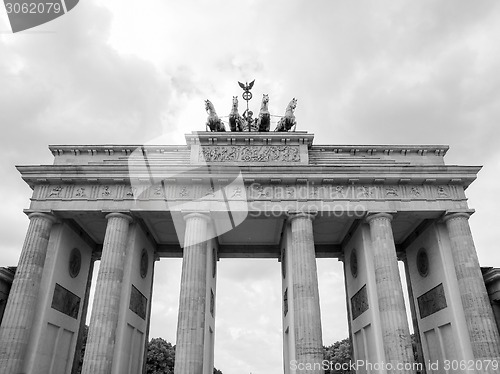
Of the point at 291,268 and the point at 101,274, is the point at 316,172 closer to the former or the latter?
the point at 291,268

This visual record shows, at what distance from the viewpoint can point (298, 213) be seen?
21953 millimetres

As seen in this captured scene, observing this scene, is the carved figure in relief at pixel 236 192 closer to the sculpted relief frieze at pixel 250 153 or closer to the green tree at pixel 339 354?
the sculpted relief frieze at pixel 250 153

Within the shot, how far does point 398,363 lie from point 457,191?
411 inches

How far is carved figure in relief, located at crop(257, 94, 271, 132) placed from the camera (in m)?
26.3

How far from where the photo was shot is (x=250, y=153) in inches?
966

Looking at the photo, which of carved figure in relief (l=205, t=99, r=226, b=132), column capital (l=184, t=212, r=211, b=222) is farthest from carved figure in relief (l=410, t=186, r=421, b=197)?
carved figure in relief (l=205, t=99, r=226, b=132)

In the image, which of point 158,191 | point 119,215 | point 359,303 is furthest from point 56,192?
point 359,303

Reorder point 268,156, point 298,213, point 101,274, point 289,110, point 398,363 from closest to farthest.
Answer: point 398,363 < point 101,274 < point 298,213 < point 268,156 < point 289,110

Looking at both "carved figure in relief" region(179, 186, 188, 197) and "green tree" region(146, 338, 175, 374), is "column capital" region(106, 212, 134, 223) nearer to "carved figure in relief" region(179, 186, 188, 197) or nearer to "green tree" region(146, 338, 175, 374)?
"carved figure in relief" region(179, 186, 188, 197)

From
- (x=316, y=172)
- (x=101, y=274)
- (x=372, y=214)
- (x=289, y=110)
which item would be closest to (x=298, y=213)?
(x=316, y=172)

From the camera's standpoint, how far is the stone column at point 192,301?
1881cm

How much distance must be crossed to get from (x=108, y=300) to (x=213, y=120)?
42.7 feet

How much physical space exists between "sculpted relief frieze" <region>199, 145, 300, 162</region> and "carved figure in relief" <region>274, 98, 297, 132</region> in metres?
2.23

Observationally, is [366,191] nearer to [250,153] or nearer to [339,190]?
[339,190]
